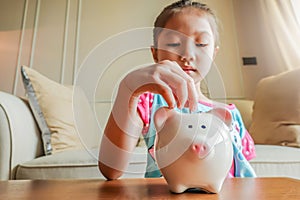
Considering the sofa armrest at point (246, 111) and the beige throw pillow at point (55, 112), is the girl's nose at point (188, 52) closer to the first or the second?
the beige throw pillow at point (55, 112)

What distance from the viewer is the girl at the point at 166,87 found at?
1.18 ft

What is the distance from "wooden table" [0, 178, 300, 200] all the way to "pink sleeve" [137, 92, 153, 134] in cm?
10

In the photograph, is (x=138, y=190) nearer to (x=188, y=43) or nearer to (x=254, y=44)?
(x=188, y=43)

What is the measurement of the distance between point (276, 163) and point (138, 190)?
762 mm

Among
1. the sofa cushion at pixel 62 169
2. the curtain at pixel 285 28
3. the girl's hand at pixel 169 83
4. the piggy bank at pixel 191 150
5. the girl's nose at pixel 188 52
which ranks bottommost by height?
the sofa cushion at pixel 62 169

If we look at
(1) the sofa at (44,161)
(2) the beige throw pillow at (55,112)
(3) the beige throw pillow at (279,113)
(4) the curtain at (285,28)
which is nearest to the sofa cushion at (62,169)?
(1) the sofa at (44,161)

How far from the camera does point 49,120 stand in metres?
1.20

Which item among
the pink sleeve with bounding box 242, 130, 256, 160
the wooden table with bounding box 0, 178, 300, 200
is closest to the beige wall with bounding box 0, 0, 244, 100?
the pink sleeve with bounding box 242, 130, 256, 160

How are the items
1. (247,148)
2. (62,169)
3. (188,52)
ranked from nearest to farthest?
(188,52) → (247,148) → (62,169)

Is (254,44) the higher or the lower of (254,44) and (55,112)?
the higher

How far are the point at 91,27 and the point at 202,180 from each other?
203 centimetres

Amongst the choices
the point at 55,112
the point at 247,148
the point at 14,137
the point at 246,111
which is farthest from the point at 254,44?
the point at 14,137

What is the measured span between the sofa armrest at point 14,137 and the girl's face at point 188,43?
65 cm

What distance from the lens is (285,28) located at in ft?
6.46
